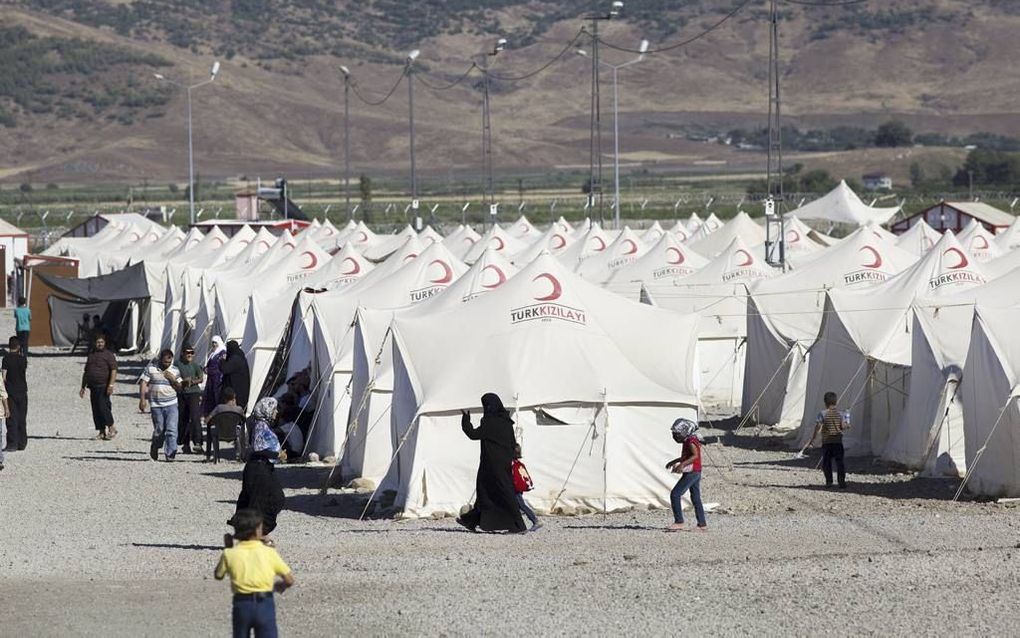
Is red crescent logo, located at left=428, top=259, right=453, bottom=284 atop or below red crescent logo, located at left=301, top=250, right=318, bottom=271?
below

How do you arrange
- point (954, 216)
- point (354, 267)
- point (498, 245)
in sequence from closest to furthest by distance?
point (354, 267), point (498, 245), point (954, 216)

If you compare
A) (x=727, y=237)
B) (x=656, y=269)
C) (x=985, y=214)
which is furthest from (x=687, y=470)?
(x=985, y=214)

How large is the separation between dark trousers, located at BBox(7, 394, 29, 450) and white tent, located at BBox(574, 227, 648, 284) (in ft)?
51.4

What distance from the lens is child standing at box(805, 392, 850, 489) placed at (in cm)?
2089

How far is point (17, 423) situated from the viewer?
24938mm

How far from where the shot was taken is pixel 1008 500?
19547 mm

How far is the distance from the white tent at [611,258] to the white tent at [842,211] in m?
22.5

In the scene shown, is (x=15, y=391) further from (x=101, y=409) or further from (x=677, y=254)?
(x=677, y=254)

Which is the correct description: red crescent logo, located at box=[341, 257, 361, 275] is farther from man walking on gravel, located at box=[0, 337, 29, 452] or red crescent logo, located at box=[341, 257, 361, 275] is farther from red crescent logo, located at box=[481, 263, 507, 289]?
red crescent logo, located at box=[481, 263, 507, 289]

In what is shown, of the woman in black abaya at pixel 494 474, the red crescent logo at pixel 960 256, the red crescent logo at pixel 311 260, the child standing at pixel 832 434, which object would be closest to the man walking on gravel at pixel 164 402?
the woman in black abaya at pixel 494 474

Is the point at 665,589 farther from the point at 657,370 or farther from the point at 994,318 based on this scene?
the point at 994,318

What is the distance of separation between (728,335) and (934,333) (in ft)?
29.9

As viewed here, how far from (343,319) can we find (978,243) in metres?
17.3

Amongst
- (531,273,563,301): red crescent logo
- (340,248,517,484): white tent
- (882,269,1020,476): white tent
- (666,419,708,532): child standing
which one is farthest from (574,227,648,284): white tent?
(666,419,708,532): child standing
